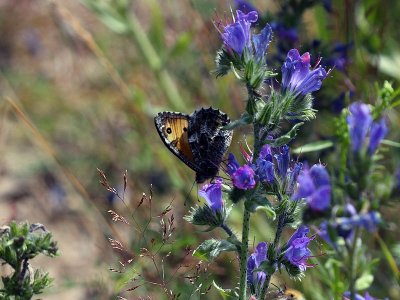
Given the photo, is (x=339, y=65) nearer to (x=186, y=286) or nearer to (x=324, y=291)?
(x=324, y=291)

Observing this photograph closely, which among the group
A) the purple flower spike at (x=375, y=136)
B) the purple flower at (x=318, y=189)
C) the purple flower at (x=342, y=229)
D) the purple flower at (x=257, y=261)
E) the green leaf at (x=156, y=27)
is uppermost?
the green leaf at (x=156, y=27)

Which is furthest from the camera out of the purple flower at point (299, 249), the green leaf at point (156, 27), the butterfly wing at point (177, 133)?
the green leaf at point (156, 27)

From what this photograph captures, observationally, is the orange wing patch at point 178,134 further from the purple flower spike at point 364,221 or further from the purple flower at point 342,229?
the purple flower spike at point 364,221

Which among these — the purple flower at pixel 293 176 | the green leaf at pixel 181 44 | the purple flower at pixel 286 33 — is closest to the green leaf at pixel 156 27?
the green leaf at pixel 181 44

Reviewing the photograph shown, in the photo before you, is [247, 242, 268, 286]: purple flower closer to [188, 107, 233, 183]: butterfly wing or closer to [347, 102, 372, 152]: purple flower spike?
[188, 107, 233, 183]: butterfly wing

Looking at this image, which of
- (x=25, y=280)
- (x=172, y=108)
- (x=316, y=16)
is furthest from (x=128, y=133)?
(x=25, y=280)

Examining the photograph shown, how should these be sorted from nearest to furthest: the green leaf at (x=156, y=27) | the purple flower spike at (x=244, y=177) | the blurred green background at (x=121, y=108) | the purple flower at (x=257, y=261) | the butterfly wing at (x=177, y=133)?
the purple flower spike at (x=244, y=177), the purple flower at (x=257, y=261), the butterfly wing at (x=177, y=133), the blurred green background at (x=121, y=108), the green leaf at (x=156, y=27)

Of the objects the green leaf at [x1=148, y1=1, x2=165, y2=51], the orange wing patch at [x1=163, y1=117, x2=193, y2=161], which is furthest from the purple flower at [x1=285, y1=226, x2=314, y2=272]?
the green leaf at [x1=148, y1=1, x2=165, y2=51]
